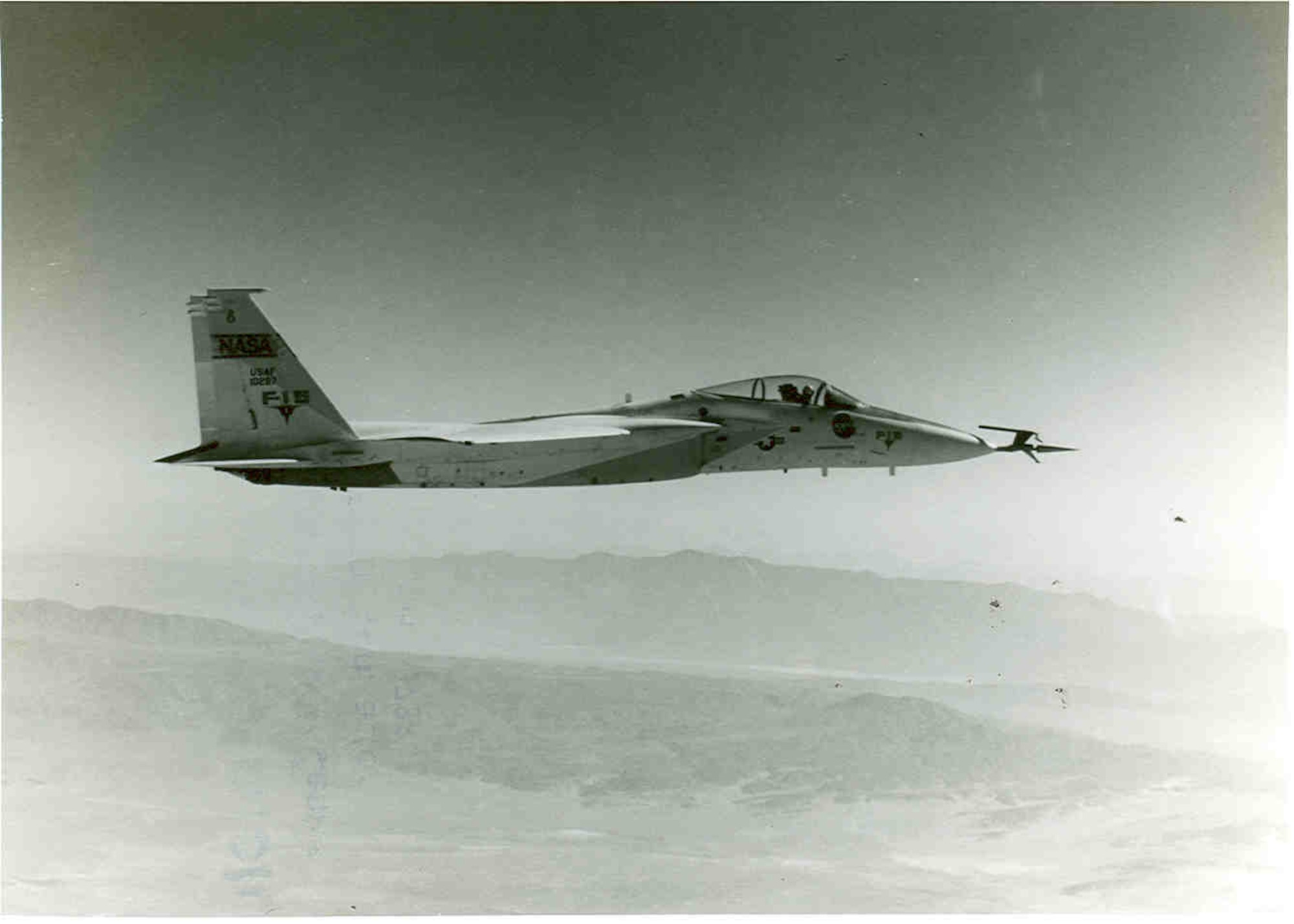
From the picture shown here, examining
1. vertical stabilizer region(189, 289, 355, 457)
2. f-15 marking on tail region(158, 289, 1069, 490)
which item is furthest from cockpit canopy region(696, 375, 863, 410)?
vertical stabilizer region(189, 289, 355, 457)

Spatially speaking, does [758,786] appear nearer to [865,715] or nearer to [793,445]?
[865,715]

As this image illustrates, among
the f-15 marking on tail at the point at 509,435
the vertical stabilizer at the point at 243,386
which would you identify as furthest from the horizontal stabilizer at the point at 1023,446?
the vertical stabilizer at the point at 243,386

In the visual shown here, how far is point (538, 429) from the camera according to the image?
8.77m

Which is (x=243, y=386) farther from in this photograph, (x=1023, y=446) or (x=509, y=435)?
(x=1023, y=446)

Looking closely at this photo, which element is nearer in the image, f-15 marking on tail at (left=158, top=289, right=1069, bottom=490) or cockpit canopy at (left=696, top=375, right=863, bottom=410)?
f-15 marking on tail at (left=158, top=289, right=1069, bottom=490)

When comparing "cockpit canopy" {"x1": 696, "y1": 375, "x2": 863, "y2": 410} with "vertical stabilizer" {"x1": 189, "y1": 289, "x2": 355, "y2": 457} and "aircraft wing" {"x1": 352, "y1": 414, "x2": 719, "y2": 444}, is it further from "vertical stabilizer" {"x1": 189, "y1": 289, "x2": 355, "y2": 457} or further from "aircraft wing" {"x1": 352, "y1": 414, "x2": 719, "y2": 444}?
"vertical stabilizer" {"x1": 189, "y1": 289, "x2": 355, "y2": 457}

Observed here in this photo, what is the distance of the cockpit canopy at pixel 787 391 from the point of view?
9.30 metres

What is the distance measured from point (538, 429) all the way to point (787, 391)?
2.56 metres

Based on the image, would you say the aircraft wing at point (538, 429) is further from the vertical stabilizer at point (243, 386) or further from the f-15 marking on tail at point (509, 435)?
the vertical stabilizer at point (243, 386)

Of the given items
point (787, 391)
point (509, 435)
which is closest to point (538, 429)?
point (509, 435)

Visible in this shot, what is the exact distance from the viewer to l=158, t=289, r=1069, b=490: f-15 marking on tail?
8.44 metres

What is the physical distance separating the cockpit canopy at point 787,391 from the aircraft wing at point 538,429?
0.44 m

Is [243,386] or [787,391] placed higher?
[243,386]

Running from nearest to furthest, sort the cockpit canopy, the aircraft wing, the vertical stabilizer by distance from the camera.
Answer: the vertical stabilizer, the aircraft wing, the cockpit canopy
